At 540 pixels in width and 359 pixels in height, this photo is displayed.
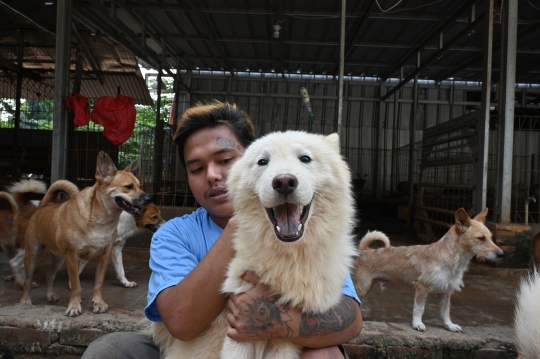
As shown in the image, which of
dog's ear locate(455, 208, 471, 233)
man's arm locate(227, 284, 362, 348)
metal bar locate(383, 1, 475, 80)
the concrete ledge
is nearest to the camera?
man's arm locate(227, 284, 362, 348)

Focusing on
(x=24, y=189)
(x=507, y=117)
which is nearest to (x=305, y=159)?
(x=24, y=189)

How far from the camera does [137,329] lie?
334 cm

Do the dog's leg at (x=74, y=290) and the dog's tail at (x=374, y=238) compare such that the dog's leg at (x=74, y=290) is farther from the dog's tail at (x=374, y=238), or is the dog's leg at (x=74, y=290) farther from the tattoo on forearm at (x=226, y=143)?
the dog's tail at (x=374, y=238)

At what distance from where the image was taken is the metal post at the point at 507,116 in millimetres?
5477

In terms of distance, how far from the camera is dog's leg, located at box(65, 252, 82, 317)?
11.5 feet

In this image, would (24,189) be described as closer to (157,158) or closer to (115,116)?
(115,116)

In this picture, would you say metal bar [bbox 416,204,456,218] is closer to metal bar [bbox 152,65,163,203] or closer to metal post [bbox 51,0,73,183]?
metal bar [bbox 152,65,163,203]

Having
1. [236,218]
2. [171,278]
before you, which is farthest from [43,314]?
[236,218]

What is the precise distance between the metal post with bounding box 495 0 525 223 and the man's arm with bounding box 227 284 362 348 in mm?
4932

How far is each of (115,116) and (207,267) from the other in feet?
15.7

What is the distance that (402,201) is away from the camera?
10.7m

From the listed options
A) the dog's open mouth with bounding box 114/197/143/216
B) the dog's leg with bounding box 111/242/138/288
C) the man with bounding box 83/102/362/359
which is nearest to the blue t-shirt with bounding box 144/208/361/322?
the man with bounding box 83/102/362/359

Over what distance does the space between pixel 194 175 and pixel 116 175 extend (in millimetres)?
2316

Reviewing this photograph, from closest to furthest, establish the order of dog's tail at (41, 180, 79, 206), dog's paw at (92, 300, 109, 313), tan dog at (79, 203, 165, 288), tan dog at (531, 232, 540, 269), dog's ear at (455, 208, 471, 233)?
dog's paw at (92, 300, 109, 313), dog's ear at (455, 208, 471, 233), dog's tail at (41, 180, 79, 206), tan dog at (79, 203, 165, 288), tan dog at (531, 232, 540, 269)
